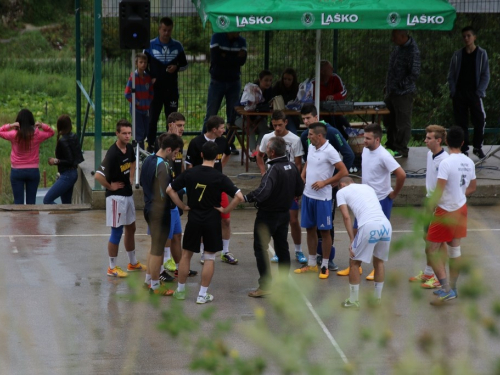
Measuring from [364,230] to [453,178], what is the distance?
43.5 inches

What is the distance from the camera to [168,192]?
345 inches

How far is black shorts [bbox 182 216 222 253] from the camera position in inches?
338

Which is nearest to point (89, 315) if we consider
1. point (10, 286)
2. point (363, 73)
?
point (10, 286)

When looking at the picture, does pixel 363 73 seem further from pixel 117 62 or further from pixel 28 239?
pixel 28 239

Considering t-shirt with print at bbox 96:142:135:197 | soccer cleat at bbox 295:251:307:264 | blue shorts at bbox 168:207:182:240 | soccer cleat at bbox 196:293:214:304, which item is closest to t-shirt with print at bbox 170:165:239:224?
blue shorts at bbox 168:207:182:240

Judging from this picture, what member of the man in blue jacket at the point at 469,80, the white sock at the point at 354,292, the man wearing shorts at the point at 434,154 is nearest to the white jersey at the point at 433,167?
the man wearing shorts at the point at 434,154

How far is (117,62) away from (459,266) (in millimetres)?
14746

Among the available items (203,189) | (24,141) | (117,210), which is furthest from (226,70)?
(203,189)

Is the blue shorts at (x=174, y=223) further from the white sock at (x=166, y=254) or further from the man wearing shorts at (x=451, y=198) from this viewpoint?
the man wearing shorts at (x=451, y=198)

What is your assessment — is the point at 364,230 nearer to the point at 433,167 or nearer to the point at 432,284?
the point at 433,167

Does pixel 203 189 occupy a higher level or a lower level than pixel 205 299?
higher

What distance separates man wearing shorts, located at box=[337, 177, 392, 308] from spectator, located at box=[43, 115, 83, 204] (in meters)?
5.69

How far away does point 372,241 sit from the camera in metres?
8.31

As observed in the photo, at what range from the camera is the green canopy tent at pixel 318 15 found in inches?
479
